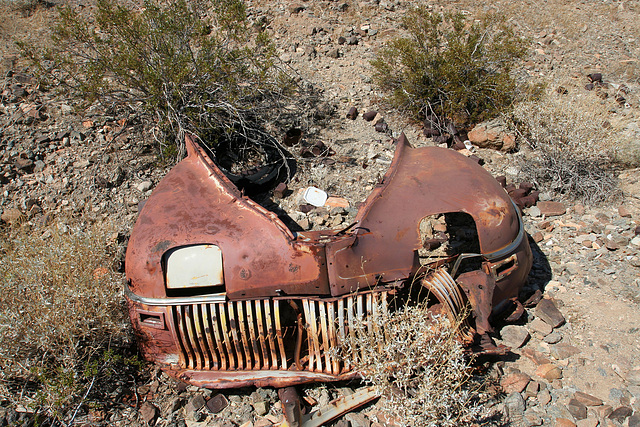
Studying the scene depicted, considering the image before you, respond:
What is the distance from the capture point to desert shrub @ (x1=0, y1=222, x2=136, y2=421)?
3.42 m

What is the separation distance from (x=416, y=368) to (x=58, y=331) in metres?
2.66

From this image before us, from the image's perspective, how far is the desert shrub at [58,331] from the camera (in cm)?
342

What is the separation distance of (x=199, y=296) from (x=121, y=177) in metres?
2.74

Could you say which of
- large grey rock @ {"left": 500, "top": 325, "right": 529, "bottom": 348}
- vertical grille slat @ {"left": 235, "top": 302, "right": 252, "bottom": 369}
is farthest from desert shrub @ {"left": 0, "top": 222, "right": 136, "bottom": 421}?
large grey rock @ {"left": 500, "top": 325, "right": 529, "bottom": 348}

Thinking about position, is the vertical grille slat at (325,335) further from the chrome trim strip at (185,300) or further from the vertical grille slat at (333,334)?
the chrome trim strip at (185,300)

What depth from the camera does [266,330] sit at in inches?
137

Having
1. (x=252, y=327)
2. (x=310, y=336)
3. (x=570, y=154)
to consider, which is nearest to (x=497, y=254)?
(x=310, y=336)

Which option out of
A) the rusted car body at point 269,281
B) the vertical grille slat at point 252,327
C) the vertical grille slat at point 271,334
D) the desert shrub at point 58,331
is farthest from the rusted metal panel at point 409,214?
the desert shrub at point 58,331

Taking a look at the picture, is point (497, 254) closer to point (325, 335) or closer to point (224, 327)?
point (325, 335)

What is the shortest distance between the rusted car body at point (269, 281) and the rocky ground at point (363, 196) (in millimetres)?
301

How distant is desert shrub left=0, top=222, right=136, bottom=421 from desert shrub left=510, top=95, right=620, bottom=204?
4.75 metres

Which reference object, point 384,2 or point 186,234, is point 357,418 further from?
point 384,2

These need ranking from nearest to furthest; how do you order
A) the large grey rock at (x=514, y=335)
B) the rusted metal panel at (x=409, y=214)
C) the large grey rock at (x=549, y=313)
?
the rusted metal panel at (x=409, y=214), the large grey rock at (x=514, y=335), the large grey rock at (x=549, y=313)

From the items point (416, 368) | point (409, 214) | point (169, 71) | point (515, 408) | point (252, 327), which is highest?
point (169, 71)
